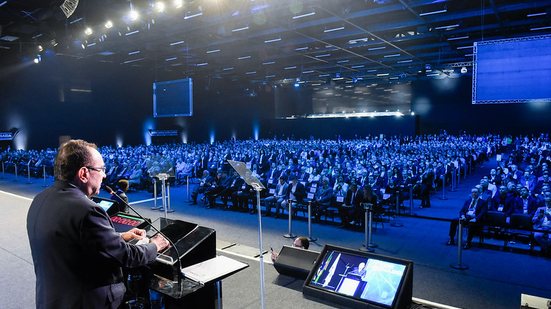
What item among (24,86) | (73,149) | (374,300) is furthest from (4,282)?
(24,86)

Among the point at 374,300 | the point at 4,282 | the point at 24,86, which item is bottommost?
the point at 4,282

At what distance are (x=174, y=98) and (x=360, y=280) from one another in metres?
13.4

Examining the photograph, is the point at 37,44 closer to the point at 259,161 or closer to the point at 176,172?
the point at 176,172

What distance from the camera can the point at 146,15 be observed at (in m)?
9.48

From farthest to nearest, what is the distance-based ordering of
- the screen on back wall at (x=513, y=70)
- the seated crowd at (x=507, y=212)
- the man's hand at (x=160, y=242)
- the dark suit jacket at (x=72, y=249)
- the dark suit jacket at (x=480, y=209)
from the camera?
the dark suit jacket at (x=480, y=209) < the seated crowd at (x=507, y=212) < the screen on back wall at (x=513, y=70) < the man's hand at (x=160, y=242) < the dark suit jacket at (x=72, y=249)

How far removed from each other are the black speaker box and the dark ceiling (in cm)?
645

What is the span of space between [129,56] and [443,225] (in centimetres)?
1982

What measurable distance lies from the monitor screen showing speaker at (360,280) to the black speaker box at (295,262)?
1.31ft

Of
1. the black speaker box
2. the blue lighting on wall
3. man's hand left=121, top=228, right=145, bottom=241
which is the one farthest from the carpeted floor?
the blue lighting on wall

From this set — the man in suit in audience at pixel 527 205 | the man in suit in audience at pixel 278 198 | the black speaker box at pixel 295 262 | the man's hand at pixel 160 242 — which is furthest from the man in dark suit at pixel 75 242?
the man in suit in audience at pixel 527 205

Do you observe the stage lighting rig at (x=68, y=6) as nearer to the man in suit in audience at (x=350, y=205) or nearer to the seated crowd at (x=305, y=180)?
the seated crowd at (x=305, y=180)

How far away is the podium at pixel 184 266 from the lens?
2334 mm

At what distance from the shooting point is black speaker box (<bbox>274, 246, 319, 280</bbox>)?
9.98ft

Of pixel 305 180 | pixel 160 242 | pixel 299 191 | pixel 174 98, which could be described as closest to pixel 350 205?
pixel 299 191
